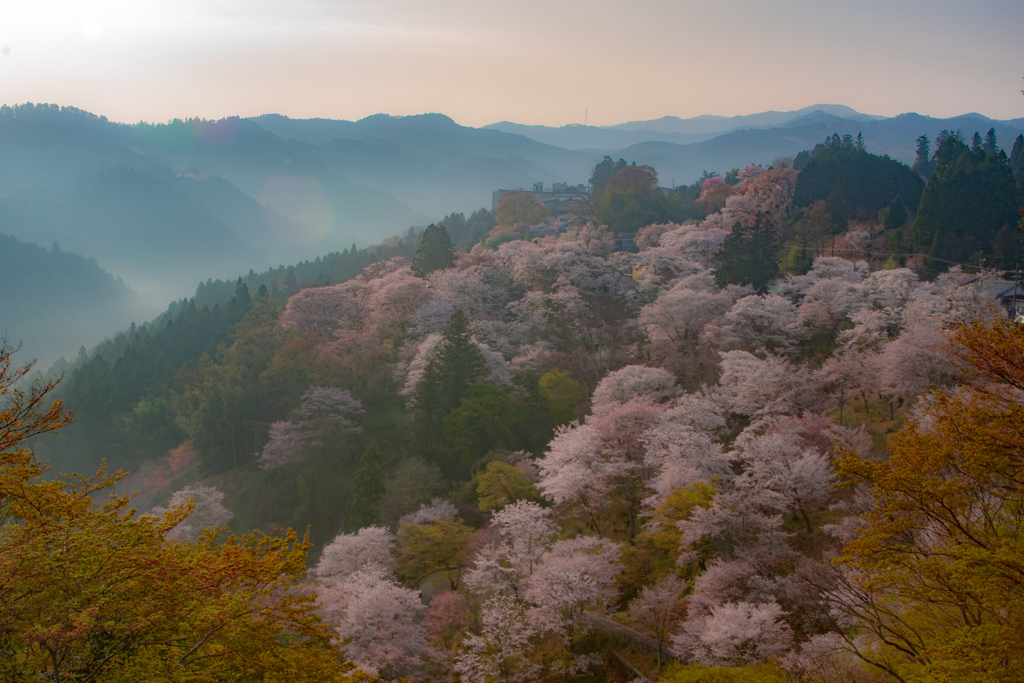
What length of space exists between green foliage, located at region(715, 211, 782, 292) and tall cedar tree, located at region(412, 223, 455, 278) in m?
23.2

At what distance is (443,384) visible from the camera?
35.4m

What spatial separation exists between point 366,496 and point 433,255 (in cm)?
2739

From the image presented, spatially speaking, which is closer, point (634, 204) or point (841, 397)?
point (841, 397)

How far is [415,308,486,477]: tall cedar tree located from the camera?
3456 cm

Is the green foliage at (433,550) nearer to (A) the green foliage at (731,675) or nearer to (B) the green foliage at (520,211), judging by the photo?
(A) the green foliage at (731,675)

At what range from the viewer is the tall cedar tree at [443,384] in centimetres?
3456

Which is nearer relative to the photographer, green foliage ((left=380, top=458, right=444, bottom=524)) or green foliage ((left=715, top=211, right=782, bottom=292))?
green foliage ((left=380, top=458, right=444, bottom=524))

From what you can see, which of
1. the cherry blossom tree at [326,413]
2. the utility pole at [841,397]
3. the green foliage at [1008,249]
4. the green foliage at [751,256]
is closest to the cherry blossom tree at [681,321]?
the green foliage at [751,256]

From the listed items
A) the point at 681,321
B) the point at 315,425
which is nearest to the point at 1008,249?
the point at 681,321

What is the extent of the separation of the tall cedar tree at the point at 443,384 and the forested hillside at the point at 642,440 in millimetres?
160

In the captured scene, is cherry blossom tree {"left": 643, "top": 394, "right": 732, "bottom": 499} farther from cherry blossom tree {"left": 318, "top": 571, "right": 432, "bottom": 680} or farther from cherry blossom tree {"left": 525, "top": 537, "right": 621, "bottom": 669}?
cherry blossom tree {"left": 318, "top": 571, "right": 432, "bottom": 680}

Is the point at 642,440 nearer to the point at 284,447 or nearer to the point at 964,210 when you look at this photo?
the point at 284,447

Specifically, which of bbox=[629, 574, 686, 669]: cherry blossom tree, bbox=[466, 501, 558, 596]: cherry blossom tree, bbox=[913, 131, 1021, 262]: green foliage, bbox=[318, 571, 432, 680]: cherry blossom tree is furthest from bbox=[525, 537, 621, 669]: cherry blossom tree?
bbox=[913, 131, 1021, 262]: green foliage

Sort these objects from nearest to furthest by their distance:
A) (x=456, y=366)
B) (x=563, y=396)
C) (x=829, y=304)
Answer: (x=829, y=304), (x=563, y=396), (x=456, y=366)
